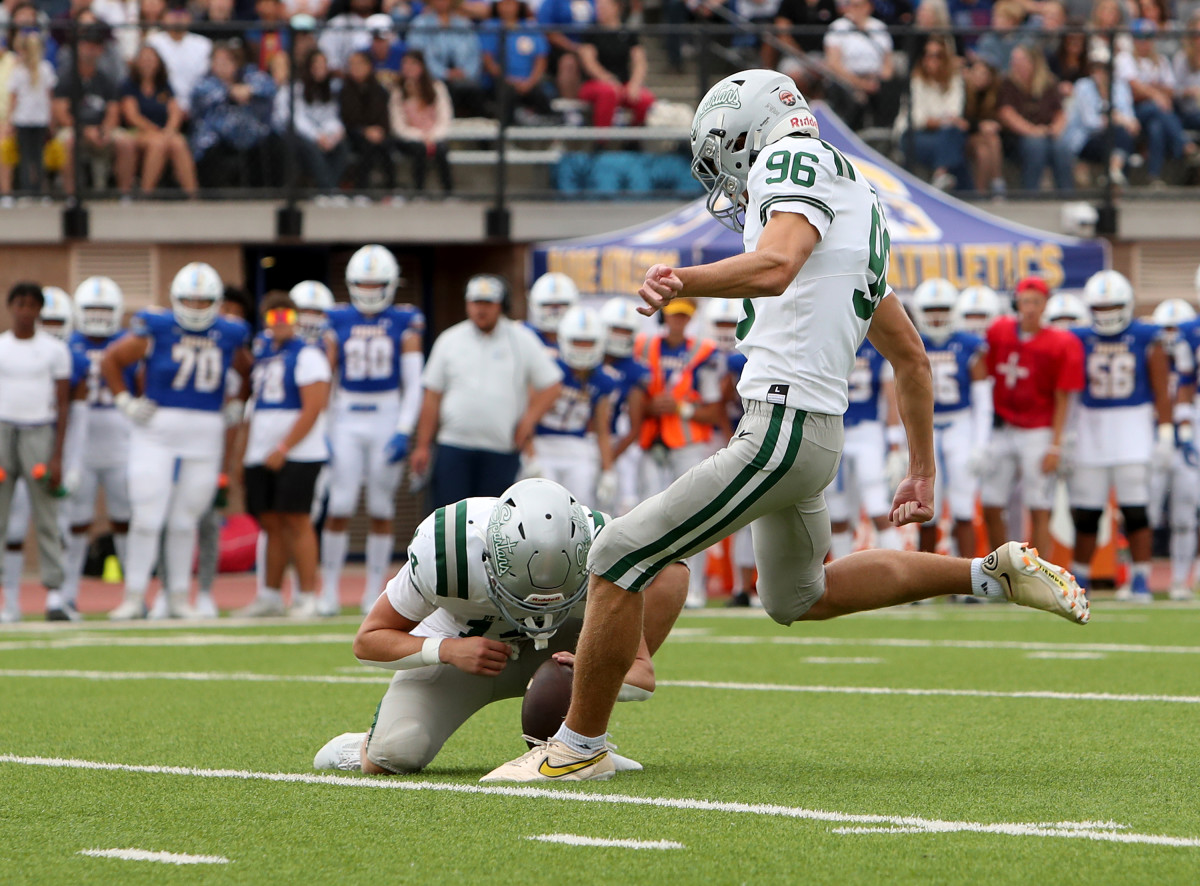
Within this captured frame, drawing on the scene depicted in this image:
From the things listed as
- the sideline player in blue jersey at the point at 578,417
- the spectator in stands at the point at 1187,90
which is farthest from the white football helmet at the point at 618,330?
the spectator in stands at the point at 1187,90

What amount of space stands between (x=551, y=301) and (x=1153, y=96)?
6.53 metres

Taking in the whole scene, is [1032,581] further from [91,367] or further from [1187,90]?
[1187,90]

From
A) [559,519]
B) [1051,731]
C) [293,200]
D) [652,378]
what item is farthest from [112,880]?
[293,200]

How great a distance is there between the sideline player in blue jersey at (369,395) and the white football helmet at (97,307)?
1.41m

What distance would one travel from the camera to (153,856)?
3.67m

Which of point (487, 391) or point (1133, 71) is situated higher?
point (1133, 71)

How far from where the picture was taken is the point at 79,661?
8289 millimetres

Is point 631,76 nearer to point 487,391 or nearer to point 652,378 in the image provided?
point 652,378

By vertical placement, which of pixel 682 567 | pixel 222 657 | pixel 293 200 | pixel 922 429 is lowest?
pixel 222 657

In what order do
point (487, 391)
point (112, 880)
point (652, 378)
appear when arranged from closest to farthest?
point (112, 880)
point (487, 391)
point (652, 378)

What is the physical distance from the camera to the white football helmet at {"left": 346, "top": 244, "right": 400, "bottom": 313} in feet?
37.6

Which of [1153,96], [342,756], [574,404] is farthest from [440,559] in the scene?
[1153,96]

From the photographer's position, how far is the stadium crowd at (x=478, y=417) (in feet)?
35.8

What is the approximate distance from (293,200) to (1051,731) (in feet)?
33.7
